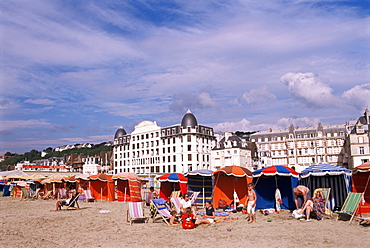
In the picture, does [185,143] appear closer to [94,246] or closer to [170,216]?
[170,216]

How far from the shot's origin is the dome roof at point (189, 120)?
68812mm

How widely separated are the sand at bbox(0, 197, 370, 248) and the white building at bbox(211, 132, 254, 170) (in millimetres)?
51844

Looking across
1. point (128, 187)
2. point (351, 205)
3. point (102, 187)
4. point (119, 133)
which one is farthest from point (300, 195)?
point (119, 133)

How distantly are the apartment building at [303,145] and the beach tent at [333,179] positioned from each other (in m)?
50.5

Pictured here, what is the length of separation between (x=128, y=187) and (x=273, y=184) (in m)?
11.5

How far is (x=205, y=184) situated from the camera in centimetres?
1948

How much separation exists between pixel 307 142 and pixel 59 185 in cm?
5252

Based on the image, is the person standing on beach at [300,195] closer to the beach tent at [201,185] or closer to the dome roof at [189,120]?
the beach tent at [201,185]

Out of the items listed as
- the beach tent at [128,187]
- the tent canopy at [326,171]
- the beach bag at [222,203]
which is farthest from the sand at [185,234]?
the beach tent at [128,187]

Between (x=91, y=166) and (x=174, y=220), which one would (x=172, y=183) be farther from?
(x=91, y=166)

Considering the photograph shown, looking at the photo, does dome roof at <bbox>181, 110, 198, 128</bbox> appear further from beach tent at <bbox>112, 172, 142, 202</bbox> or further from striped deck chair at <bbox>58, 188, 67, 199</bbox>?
beach tent at <bbox>112, 172, 142, 202</bbox>

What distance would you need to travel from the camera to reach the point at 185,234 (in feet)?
35.1

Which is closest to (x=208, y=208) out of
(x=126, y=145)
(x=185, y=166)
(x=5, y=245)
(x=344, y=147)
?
(x=5, y=245)

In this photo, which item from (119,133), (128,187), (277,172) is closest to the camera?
(277,172)
